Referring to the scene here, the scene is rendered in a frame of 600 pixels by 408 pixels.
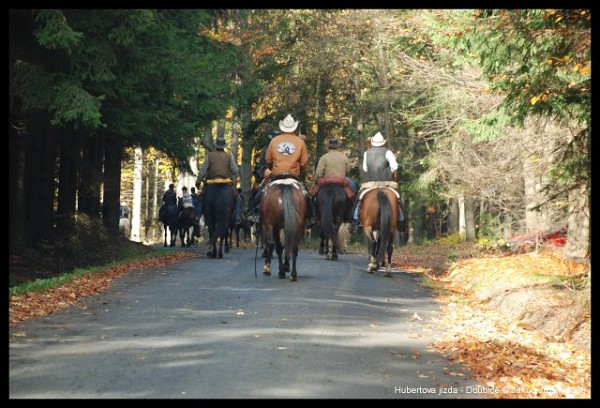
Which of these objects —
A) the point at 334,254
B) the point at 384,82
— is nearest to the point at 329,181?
the point at 334,254

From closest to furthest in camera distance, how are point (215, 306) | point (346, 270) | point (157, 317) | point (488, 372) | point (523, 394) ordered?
point (523, 394) < point (488, 372) < point (157, 317) < point (215, 306) < point (346, 270)

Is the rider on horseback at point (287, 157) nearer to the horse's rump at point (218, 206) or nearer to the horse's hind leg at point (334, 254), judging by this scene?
the horse's rump at point (218, 206)

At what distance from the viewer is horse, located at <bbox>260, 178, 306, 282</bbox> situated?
15820 millimetres

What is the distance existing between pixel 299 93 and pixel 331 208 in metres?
19.1

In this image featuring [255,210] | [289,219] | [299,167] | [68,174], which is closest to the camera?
[289,219]

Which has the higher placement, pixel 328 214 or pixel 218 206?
pixel 218 206

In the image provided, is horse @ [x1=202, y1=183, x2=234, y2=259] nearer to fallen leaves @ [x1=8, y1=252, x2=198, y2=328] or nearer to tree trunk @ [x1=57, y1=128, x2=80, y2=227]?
tree trunk @ [x1=57, y1=128, x2=80, y2=227]

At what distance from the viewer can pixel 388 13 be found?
3247 centimetres

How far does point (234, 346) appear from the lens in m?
9.59

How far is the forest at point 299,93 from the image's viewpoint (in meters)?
13.0

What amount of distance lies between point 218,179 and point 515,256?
23.0 ft

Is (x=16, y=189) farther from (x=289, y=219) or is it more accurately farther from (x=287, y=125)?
(x=289, y=219)

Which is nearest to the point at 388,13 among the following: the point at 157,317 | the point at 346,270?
the point at 346,270

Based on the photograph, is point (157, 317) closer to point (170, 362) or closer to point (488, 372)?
point (170, 362)
